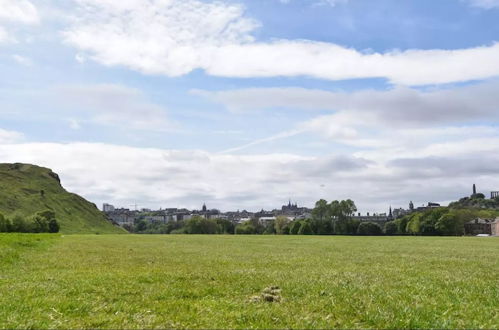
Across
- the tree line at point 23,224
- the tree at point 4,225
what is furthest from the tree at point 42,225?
the tree at point 4,225

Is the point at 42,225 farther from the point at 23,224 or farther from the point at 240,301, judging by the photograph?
the point at 240,301

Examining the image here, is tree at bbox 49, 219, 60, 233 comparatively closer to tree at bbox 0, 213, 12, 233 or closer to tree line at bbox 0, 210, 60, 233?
tree line at bbox 0, 210, 60, 233

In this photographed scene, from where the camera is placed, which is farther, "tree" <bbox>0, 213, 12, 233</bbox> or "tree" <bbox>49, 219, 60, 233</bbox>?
"tree" <bbox>49, 219, 60, 233</bbox>

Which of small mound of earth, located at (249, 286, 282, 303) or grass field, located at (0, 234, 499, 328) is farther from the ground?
small mound of earth, located at (249, 286, 282, 303)

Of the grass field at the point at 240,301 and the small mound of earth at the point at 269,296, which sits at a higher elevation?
the small mound of earth at the point at 269,296

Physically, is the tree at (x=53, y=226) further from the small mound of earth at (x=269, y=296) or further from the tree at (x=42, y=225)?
the small mound of earth at (x=269, y=296)

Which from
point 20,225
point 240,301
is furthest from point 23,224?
point 240,301

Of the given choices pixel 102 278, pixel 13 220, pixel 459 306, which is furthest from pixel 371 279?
pixel 13 220

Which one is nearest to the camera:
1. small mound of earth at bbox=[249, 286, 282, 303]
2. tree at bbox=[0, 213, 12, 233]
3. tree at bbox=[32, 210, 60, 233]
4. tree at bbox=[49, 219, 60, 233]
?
small mound of earth at bbox=[249, 286, 282, 303]

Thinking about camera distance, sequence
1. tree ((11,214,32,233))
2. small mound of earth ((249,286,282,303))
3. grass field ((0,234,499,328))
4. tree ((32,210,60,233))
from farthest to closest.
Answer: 1. tree ((32,210,60,233))
2. tree ((11,214,32,233))
3. small mound of earth ((249,286,282,303))
4. grass field ((0,234,499,328))

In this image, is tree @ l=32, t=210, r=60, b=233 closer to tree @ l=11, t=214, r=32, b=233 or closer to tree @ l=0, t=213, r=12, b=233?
tree @ l=11, t=214, r=32, b=233

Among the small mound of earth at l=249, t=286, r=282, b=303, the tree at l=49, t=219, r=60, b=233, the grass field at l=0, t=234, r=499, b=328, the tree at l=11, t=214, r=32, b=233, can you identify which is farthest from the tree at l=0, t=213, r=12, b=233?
the small mound of earth at l=249, t=286, r=282, b=303

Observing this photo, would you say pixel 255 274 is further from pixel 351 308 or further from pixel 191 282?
pixel 351 308

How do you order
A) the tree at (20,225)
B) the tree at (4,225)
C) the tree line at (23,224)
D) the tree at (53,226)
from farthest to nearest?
the tree at (53,226), the tree at (20,225), the tree line at (23,224), the tree at (4,225)
